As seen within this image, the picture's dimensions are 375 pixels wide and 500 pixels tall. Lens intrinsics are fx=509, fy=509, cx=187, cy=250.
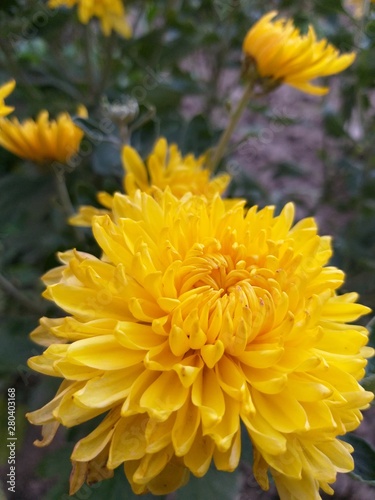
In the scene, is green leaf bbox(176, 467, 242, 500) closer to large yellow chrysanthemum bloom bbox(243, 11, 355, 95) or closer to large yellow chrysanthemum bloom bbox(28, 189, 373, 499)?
large yellow chrysanthemum bloom bbox(28, 189, 373, 499)

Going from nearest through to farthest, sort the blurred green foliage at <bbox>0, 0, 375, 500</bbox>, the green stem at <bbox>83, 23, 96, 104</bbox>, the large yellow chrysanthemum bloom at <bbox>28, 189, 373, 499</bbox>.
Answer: the large yellow chrysanthemum bloom at <bbox>28, 189, 373, 499</bbox> < the blurred green foliage at <bbox>0, 0, 375, 500</bbox> < the green stem at <bbox>83, 23, 96, 104</bbox>

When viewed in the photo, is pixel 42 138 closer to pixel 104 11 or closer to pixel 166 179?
pixel 166 179

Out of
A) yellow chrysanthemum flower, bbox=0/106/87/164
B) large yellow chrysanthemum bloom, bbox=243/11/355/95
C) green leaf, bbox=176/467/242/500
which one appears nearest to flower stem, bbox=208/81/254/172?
large yellow chrysanthemum bloom, bbox=243/11/355/95

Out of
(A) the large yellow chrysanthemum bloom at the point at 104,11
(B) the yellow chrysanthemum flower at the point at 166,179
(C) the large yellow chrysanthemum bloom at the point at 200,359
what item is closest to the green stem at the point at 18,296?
(B) the yellow chrysanthemum flower at the point at 166,179

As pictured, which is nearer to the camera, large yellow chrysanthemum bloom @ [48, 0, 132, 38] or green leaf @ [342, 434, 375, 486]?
green leaf @ [342, 434, 375, 486]

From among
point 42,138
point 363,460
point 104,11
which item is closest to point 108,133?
point 42,138

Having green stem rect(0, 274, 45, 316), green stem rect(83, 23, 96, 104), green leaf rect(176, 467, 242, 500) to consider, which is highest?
green stem rect(83, 23, 96, 104)

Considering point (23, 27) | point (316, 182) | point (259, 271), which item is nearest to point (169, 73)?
point (23, 27)

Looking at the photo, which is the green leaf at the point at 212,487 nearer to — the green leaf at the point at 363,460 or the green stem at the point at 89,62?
the green leaf at the point at 363,460
